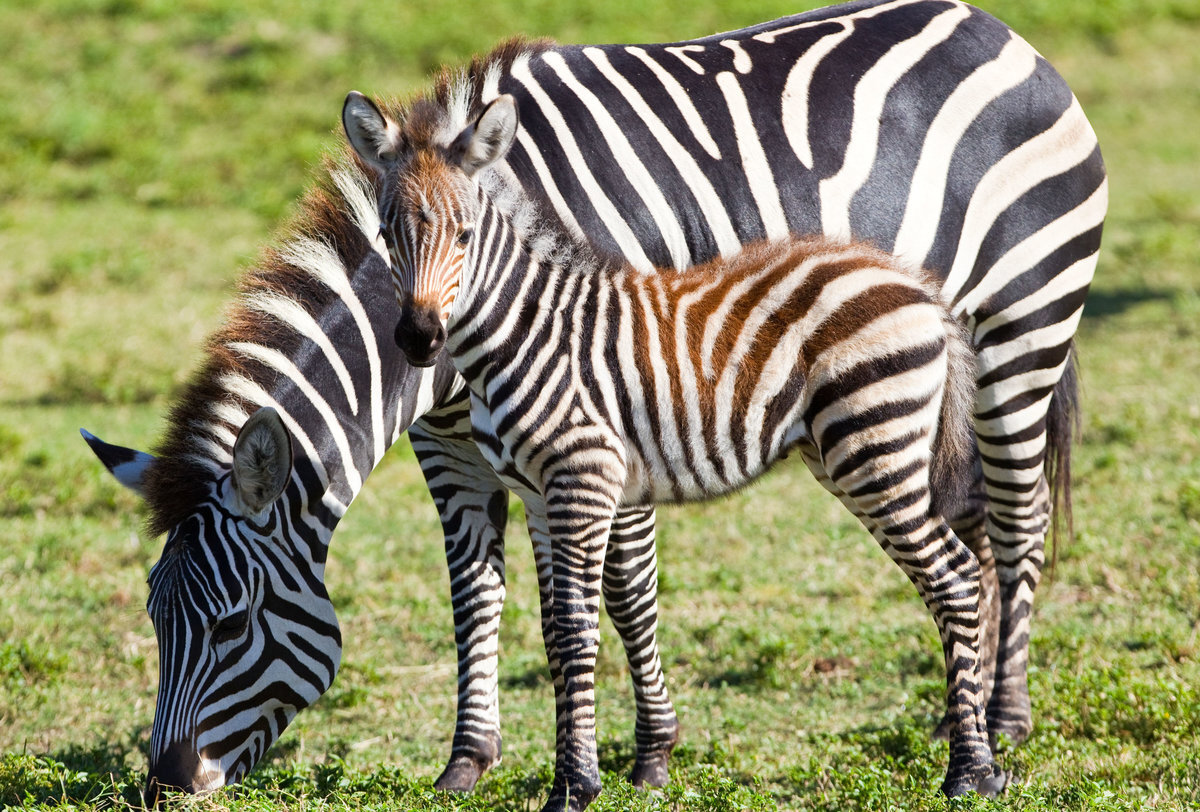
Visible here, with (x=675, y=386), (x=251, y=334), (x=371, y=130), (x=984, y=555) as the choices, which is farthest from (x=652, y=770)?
(x=371, y=130)

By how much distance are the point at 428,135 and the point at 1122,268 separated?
37.2 ft

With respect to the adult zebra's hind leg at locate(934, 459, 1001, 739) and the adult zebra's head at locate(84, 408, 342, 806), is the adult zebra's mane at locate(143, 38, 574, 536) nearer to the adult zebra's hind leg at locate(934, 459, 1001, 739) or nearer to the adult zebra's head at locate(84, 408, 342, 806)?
the adult zebra's head at locate(84, 408, 342, 806)

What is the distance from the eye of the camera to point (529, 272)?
4.24 meters

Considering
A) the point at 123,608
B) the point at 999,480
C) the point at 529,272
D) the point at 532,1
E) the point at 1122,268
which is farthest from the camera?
the point at 532,1

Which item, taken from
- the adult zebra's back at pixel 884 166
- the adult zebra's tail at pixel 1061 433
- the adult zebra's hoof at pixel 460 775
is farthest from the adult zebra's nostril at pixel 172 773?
the adult zebra's tail at pixel 1061 433

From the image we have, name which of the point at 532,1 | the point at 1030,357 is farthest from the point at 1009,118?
the point at 532,1

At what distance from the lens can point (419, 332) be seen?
371 cm

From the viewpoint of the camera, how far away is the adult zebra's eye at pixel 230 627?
429 cm

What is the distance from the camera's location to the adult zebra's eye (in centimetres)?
429

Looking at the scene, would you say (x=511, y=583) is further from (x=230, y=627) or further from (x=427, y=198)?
(x=427, y=198)

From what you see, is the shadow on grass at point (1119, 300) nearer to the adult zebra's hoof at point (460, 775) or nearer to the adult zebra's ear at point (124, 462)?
the adult zebra's hoof at point (460, 775)

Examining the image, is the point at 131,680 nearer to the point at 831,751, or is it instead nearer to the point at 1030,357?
the point at 831,751

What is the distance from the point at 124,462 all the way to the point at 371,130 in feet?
5.36

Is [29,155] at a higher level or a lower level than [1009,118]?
higher
